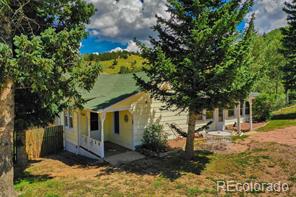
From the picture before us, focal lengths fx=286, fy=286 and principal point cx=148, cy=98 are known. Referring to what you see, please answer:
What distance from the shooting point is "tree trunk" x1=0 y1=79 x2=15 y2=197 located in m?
9.91

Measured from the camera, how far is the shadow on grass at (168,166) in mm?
12836

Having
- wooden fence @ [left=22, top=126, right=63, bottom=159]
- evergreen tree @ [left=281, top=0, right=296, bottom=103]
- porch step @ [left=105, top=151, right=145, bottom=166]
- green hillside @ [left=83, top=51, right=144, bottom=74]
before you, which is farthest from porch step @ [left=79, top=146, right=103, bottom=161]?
green hillside @ [left=83, top=51, right=144, bottom=74]

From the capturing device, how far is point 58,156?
18.1 meters

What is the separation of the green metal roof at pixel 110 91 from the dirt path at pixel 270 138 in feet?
21.9

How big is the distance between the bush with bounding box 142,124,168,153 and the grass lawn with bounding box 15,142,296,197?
140 centimetres

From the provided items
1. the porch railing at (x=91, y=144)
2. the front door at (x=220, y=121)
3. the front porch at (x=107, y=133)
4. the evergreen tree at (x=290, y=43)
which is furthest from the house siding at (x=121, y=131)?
the evergreen tree at (x=290, y=43)

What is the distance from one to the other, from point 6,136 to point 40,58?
3.29m

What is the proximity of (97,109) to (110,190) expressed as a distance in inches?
213

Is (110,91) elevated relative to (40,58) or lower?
lower

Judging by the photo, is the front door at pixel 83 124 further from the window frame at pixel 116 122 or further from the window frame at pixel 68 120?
the window frame at pixel 116 122

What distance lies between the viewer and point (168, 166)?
44.9ft

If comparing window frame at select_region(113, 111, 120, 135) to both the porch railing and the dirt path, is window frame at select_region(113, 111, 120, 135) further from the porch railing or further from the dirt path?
the dirt path

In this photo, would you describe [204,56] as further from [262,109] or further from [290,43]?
[290,43]

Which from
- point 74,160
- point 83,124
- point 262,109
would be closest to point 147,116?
point 83,124
